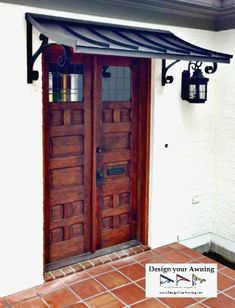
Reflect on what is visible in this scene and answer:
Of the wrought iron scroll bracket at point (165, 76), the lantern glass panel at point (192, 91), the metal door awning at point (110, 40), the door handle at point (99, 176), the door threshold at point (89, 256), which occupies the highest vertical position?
the metal door awning at point (110, 40)

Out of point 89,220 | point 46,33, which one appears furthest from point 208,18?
point 89,220

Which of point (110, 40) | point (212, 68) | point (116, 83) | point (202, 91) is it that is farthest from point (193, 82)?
point (110, 40)

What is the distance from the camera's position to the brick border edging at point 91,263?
414 cm

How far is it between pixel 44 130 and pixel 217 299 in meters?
2.37

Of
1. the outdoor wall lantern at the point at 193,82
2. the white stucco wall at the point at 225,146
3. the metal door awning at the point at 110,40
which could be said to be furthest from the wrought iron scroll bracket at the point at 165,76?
the white stucco wall at the point at 225,146

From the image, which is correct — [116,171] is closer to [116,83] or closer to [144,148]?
[144,148]

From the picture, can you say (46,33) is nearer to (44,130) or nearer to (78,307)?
(44,130)

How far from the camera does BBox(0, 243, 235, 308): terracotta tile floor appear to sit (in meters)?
3.72

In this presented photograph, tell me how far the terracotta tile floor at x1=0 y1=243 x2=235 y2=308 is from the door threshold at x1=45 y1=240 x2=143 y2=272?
17 centimetres

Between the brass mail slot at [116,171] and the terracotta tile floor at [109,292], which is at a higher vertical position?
the brass mail slot at [116,171]

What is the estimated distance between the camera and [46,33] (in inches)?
129

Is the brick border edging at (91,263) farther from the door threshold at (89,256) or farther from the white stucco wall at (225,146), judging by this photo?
the white stucco wall at (225,146)

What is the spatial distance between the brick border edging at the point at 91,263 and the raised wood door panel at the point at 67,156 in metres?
0.15

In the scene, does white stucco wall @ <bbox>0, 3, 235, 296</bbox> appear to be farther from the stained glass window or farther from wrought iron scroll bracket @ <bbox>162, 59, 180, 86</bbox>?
the stained glass window
